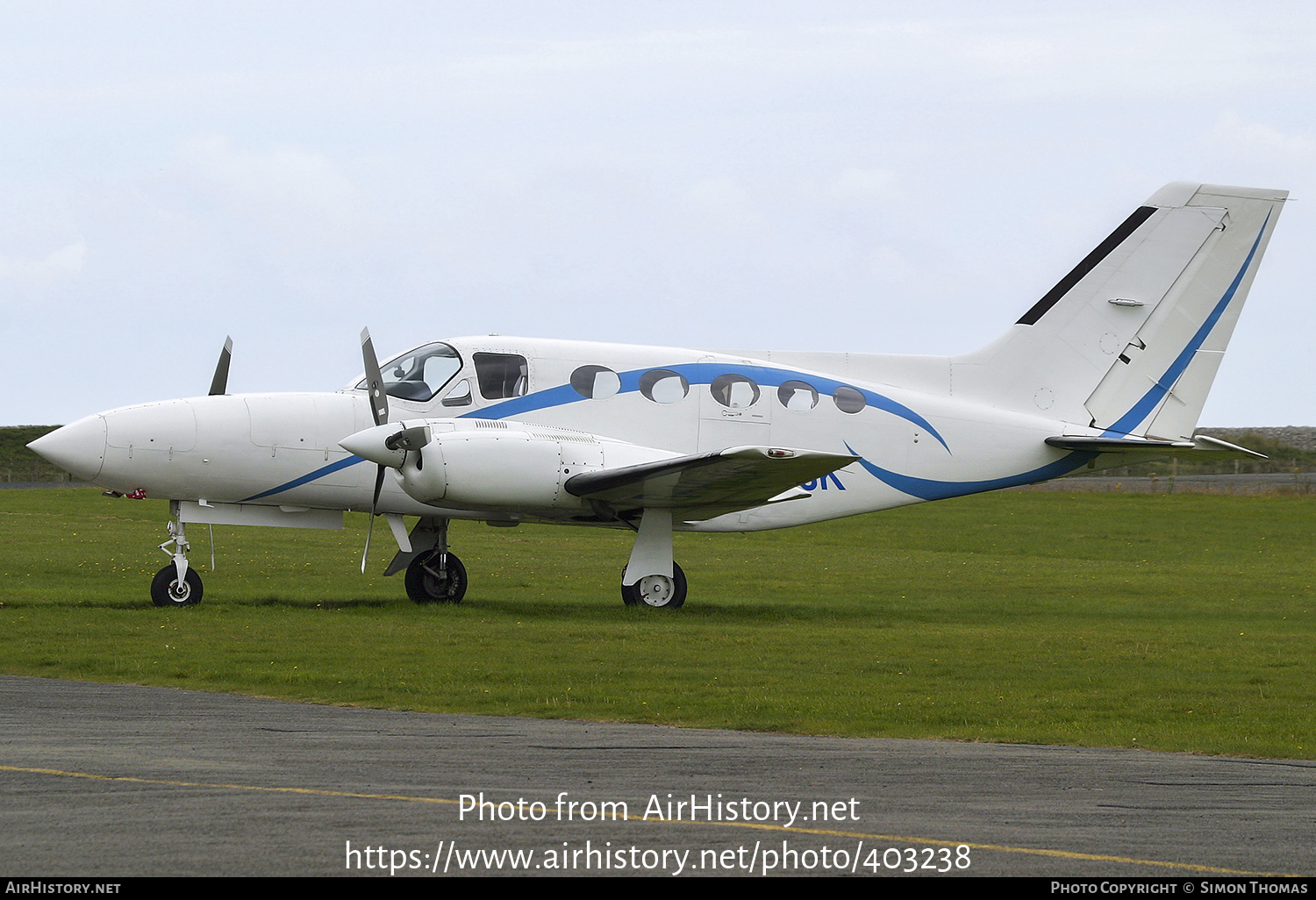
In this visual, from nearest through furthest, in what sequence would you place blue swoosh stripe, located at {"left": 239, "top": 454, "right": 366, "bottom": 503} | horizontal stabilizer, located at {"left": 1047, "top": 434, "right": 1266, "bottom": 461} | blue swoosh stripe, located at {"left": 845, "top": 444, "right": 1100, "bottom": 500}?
blue swoosh stripe, located at {"left": 239, "top": 454, "right": 366, "bottom": 503} < horizontal stabilizer, located at {"left": 1047, "top": 434, "right": 1266, "bottom": 461} < blue swoosh stripe, located at {"left": 845, "top": 444, "right": 1100, "bottom": 500}

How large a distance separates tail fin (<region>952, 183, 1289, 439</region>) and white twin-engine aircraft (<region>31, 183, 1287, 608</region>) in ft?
0.10

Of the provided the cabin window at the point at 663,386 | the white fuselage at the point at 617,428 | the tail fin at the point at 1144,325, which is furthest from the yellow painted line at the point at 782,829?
the tail fin at the point at 1144,325

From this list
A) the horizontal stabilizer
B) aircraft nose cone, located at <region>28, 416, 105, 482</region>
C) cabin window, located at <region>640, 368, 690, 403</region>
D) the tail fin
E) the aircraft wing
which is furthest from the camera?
the tail fin

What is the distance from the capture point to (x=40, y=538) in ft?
109

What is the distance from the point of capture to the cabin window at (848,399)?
21.1m

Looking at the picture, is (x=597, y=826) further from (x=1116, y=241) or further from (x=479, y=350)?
(x=1116, y=241)

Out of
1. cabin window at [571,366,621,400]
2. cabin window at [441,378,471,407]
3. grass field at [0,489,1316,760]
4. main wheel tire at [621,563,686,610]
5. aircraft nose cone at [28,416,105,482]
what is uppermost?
cabin window at [571,366,621,400]

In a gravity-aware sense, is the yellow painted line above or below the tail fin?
below

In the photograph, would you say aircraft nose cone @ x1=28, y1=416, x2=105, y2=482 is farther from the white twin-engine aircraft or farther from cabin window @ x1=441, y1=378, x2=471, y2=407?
cabin window @ x1=441, y1=378, x2=471, y2=407

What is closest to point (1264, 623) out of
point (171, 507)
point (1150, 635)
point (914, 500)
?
point (1150, 635)

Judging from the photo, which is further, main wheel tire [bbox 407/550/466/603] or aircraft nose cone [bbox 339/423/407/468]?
main wheel tire [bbox 407/550/466/603]

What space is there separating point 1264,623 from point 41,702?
624 inches

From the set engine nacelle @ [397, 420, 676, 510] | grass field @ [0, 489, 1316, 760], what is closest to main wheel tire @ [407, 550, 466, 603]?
grass field @ [0, 489, 1316, 760]

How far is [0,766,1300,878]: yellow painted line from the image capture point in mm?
6375
